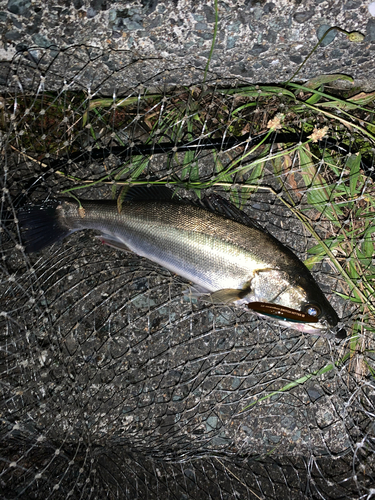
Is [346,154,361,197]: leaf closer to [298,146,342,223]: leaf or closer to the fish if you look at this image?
[298,146,342,223]: leaf

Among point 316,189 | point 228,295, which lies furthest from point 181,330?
point 316,189

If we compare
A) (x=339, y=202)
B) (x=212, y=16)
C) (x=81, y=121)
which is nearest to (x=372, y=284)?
(x=339, y=202)

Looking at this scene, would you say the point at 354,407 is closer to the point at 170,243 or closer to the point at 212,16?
the point at 170,243

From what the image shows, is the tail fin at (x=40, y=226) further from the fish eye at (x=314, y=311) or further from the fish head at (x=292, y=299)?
the fish eye at (x=314, y=311)

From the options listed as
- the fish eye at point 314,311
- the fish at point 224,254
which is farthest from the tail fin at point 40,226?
the fish eye at point 314,311

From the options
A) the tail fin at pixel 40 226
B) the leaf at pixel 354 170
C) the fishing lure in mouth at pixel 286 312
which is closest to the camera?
the fishing lure in mouth at pixel 286 312

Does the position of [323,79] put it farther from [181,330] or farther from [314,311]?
[181,330]
